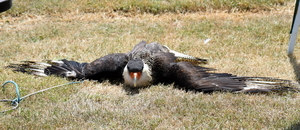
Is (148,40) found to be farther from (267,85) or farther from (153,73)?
(267,85)

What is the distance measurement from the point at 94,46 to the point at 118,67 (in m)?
1.75

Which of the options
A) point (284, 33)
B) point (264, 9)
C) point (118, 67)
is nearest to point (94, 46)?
point (118, 67)

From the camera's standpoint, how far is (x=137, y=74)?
14.9 ft

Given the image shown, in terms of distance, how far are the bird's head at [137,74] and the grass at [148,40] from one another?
0.13 meters

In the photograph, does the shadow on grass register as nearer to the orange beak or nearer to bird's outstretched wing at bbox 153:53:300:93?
bird's outstretched wing at bbox 153:53:300:93

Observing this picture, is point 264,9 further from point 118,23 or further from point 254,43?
point 118,23

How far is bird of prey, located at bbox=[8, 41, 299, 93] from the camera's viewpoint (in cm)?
447

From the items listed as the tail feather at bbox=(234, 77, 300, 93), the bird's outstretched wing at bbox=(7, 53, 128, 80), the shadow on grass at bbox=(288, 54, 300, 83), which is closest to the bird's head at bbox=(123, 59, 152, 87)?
the bird's outstretched wing at bbox=(7, 53, 128, 80)

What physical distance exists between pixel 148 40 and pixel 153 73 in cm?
216

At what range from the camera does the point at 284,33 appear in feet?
22.9

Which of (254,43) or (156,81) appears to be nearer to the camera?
(156,81)

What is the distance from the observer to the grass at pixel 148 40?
3781 millimetres

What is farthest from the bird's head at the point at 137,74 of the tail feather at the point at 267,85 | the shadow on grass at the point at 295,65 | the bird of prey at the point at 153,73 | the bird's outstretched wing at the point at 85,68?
the shadow on grass at the point at 295,65

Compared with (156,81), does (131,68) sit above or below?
above
